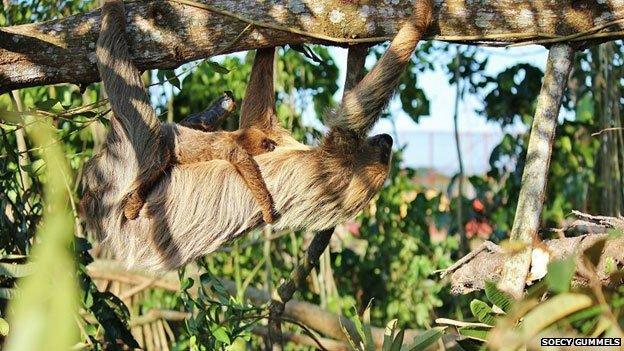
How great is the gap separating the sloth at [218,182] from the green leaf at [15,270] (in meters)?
0.51

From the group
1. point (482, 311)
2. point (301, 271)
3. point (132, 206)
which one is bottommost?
point (301, 271)

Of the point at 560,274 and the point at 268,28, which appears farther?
the point at 268,28

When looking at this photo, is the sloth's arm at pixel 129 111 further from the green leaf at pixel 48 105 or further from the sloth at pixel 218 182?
the green leaf at pixel 48 105

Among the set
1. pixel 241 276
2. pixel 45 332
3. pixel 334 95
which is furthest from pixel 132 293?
pixel 45 332

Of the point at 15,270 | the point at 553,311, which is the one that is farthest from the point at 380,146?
the point at 553,311

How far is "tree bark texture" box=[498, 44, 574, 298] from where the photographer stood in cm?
396

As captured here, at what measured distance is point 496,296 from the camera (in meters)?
2.97

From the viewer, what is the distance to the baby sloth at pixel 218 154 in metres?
5.14

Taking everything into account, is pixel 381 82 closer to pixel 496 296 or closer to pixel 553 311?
pixel 496 296

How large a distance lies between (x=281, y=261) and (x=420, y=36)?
6128 mm

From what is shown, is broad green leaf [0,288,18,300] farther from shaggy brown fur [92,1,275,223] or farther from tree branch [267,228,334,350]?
tree branch [267,228,334,350]

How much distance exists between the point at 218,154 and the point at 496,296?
281cm

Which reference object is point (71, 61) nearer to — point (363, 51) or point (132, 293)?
point (363, 51)

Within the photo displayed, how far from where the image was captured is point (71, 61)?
4.54m
